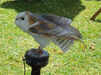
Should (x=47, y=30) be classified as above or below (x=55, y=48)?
above

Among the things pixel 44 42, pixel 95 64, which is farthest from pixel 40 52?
pixel 95 64

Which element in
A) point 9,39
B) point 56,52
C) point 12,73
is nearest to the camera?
point 12,73

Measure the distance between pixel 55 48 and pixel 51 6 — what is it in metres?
3.97

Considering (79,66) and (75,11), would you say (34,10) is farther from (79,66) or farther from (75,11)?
(79,66)

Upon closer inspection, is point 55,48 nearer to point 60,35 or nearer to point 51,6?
point 60,35

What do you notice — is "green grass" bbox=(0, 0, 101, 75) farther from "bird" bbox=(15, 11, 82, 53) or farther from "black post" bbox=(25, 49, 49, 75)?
"bird" bbox=(15, 11, 82, 53)

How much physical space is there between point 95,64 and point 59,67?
0.94 meters

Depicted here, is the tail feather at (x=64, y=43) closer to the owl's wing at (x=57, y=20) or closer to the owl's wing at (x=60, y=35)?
the owl's wing at (x=60, y=35)

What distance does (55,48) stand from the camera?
469 cm

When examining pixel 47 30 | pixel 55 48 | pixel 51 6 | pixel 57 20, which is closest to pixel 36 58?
pixel 47 30

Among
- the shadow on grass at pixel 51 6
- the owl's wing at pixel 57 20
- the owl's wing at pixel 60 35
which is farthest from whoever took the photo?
the shadow on grass at pixel 51 6

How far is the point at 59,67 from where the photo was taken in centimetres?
387

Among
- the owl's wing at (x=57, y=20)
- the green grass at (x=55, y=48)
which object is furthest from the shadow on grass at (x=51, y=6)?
the owl's wing at (x=57, y=20)

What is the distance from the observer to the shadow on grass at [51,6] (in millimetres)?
7516
